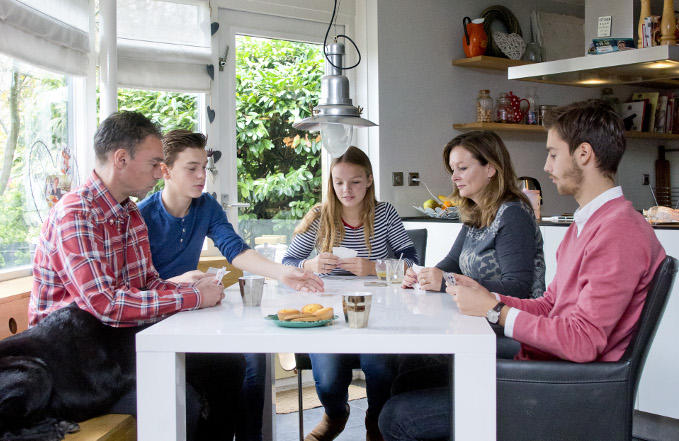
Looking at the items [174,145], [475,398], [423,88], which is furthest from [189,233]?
[423,88]

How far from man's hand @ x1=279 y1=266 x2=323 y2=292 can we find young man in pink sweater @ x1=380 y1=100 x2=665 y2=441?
0.50m

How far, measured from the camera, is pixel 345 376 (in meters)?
2.38

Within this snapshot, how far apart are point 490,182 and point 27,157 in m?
1.79

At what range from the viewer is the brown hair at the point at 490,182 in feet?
7.08

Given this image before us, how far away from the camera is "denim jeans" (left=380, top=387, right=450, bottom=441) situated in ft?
5.35

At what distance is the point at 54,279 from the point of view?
1678 mm

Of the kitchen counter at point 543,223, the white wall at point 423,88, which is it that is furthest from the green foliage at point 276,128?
the kitchen counter at point 543,223

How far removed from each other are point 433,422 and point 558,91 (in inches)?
159

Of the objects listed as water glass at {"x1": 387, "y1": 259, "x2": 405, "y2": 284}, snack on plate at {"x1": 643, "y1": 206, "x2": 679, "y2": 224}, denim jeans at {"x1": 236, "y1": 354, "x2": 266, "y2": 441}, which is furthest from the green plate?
snack on plate at {"x1": 643, "y1": 206, "x2": 679, "y2": 224}

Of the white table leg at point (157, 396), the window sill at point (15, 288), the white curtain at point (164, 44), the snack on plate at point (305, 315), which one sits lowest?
the white table leg at point (157, 396)

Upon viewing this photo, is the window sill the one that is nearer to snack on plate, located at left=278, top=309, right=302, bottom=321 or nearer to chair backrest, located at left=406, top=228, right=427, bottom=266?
snack on plate, located at left=278, top=309, right=302, bottom=321

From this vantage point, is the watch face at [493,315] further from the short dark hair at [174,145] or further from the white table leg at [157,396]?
the short dark hair at [174,145]

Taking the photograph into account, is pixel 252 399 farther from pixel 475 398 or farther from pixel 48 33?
pixel 48 33

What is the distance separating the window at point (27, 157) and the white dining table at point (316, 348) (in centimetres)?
139
